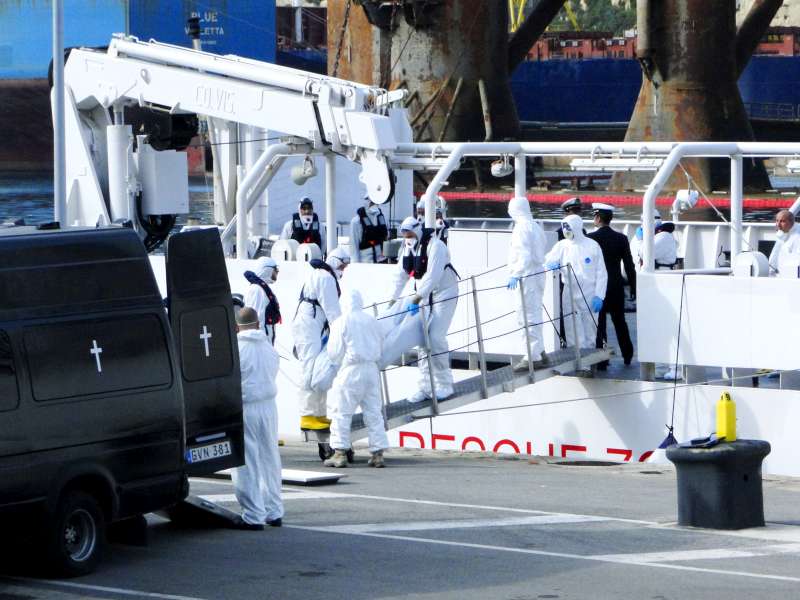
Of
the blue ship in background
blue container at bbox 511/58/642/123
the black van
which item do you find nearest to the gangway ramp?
the black van

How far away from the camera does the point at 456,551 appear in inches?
411

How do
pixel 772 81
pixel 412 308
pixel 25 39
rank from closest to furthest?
pixel 412 308 → pixel 25 39 → pixel 772 81

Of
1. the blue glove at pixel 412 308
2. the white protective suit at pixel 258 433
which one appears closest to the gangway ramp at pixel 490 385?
the blue glove at pixel 412 308

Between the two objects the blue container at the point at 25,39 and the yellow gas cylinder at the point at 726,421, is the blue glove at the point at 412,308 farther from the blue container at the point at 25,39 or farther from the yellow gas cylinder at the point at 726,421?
the blue container at the point at 25,39

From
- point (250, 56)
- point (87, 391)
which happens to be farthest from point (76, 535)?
point (250, 56)

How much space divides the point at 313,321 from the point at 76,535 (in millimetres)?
6667

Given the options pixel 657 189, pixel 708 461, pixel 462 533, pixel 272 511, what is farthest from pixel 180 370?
pixel 657 189

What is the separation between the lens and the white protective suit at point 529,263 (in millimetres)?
16562

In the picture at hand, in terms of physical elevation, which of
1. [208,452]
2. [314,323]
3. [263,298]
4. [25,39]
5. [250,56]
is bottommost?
[208,452]

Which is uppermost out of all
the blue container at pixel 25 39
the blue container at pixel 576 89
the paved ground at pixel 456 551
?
the blue container at pixel 25 39

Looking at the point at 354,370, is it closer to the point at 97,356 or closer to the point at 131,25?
the point at 97,356

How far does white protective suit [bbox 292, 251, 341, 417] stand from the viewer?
15.8 m

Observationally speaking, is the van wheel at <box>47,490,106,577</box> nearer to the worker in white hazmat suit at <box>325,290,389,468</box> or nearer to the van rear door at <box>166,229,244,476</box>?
the van rear door at <box>166,229,244,476</box>

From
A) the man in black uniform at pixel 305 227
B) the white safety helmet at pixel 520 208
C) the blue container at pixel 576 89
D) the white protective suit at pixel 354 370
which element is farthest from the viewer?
the blue container at pixel 576 89
